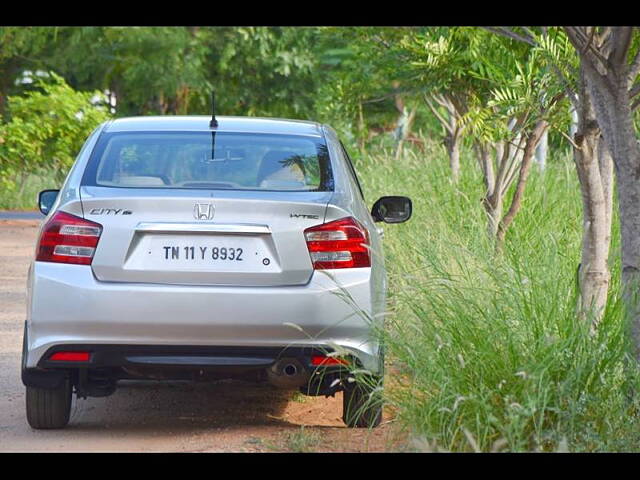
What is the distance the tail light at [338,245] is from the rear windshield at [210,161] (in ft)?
1.41

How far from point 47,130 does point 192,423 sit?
66.0 ft

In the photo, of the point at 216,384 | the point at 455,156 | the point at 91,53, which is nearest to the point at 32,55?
the point at 91,53

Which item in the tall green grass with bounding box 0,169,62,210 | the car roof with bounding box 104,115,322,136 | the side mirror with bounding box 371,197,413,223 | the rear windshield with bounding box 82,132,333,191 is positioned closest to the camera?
the rear windshield with bounding box 82,132,333,191

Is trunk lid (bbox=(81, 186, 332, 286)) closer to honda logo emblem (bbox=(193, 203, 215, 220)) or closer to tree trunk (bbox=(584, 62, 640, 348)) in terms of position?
honda logo emblem (bbox=(193, 203, 215, 220))

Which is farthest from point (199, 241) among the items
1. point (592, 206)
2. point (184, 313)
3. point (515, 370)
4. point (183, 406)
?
point (592, 206)

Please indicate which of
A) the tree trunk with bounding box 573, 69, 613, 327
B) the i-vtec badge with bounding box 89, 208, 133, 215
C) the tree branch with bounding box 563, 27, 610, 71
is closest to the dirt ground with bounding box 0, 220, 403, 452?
the i-vtec badge with bounding box 89, 208, 133, 215

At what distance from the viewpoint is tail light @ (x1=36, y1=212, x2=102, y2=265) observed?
21.7 feet

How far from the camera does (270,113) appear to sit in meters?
40.6

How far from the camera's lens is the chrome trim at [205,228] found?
21.6 ft

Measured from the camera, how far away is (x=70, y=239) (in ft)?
21.9

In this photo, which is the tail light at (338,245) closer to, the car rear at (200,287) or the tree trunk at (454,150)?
the car rear at (200,287)

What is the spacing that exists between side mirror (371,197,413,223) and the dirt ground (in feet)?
3.80

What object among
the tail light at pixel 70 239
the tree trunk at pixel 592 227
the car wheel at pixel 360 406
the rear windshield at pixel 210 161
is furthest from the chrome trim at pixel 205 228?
the tree trunk at pixel 592 227
